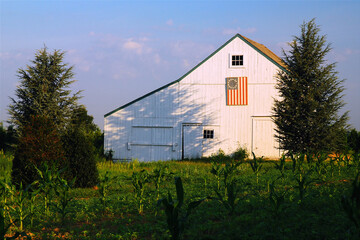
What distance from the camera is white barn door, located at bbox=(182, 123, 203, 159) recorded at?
21203 mm

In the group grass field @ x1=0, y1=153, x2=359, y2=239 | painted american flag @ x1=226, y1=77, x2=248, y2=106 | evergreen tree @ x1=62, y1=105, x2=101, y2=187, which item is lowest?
grass field @ x1=0, y1=153, x2=359, y2=239

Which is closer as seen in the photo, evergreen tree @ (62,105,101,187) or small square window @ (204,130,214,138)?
evergreen tree @ (62,105,101,187)

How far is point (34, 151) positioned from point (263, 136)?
14.9 m

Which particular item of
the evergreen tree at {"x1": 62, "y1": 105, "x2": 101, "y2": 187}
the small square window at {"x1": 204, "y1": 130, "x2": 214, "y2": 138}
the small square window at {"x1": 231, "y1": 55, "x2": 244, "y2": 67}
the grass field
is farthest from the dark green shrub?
the small square window at {"x1": 231, "y1": 55, "x2": 244, "y2": 67}

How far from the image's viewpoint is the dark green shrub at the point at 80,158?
37.2ft

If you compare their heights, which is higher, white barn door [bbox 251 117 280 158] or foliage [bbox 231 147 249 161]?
white barn door [bbox 251 117 280 158]

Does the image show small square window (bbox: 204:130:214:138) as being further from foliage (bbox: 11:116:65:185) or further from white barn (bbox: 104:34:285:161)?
foliage (bbox: 11:116:65:185)

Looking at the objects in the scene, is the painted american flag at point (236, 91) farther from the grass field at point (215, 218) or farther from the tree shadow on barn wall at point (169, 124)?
the grass field at point (215, 218)

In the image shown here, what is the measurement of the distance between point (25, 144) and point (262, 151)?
49.2 ft

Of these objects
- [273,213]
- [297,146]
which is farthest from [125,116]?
[273,213]

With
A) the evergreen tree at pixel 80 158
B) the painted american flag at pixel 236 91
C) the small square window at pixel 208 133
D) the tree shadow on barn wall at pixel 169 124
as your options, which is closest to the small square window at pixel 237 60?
the painted american flag at pixel 236 91

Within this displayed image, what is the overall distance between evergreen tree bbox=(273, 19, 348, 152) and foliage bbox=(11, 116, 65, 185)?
38.4 ft

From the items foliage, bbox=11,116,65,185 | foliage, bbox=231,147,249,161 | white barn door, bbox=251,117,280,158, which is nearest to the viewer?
foliage, bbox=11,116,65,185

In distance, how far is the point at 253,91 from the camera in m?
21.1
